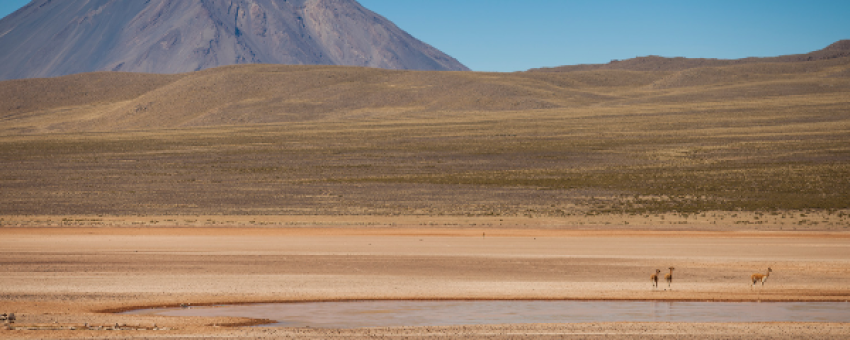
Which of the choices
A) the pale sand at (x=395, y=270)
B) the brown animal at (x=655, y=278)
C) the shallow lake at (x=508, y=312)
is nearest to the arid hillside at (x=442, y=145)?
the pale sand at (x=395, y=270)

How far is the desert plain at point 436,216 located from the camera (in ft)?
55.9

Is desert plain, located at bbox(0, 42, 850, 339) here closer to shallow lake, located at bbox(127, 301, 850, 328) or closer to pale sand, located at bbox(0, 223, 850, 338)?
pale sand, located at bbox(0, 223, 850, 338)

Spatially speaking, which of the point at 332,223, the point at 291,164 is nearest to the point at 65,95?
the point at 291,164

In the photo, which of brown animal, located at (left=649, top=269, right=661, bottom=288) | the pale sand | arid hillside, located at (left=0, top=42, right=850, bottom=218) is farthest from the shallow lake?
arid hillside, located at (left=0, top=42, right=850, bottom=218)

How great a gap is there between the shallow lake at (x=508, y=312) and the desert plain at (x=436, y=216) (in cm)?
55

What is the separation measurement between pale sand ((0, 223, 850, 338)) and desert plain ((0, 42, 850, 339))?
8 centimetres

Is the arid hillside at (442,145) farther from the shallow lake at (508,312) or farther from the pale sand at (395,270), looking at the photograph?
the shallow lake at (508,312)

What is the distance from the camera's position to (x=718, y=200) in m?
36.3

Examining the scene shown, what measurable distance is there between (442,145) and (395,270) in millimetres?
45714

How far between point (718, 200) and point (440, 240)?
15.4m

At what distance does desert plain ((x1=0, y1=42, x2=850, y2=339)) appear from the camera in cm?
1705

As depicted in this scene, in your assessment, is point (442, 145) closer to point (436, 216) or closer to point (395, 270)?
point (436, 216)

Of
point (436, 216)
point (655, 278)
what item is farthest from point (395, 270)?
point (436, 216)

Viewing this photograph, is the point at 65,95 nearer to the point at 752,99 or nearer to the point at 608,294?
the point at 752,99
